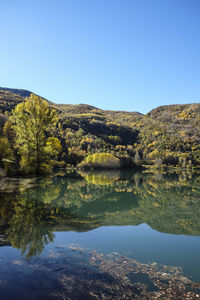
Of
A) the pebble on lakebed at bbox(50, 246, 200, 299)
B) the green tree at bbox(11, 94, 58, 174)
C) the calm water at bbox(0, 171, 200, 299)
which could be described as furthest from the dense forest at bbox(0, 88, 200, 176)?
the pebble on lakebed at bbox(50, 246, 200, 299)

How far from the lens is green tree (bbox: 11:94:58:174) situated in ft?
99.2

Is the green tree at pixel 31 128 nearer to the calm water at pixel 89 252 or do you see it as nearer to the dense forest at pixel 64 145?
the dense forest at pixel 64 145

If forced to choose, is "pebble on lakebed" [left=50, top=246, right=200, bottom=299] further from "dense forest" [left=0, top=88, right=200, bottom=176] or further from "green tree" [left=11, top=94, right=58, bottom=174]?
"green tree" [left=11, top=94, right=58, bottom=174]

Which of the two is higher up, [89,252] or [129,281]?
[129,281]

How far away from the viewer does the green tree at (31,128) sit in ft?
99.2

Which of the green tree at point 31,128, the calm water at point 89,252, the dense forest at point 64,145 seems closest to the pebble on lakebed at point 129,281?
Result: the calm water at point 89,252

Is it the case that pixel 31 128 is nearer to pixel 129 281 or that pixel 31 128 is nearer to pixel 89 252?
pixel 89 252

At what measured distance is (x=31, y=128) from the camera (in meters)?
30.5

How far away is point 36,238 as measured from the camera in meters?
8.87

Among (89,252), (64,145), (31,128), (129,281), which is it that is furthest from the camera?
(64,145)

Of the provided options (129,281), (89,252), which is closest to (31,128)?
(89,252)

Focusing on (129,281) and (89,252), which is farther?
(89,252)

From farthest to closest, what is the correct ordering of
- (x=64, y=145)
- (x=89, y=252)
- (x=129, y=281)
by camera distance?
(x=64, y=145) < (x=89, y=252) < (x=129, y=281)

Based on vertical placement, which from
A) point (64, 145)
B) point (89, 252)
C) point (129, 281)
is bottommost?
point (89, 252)
